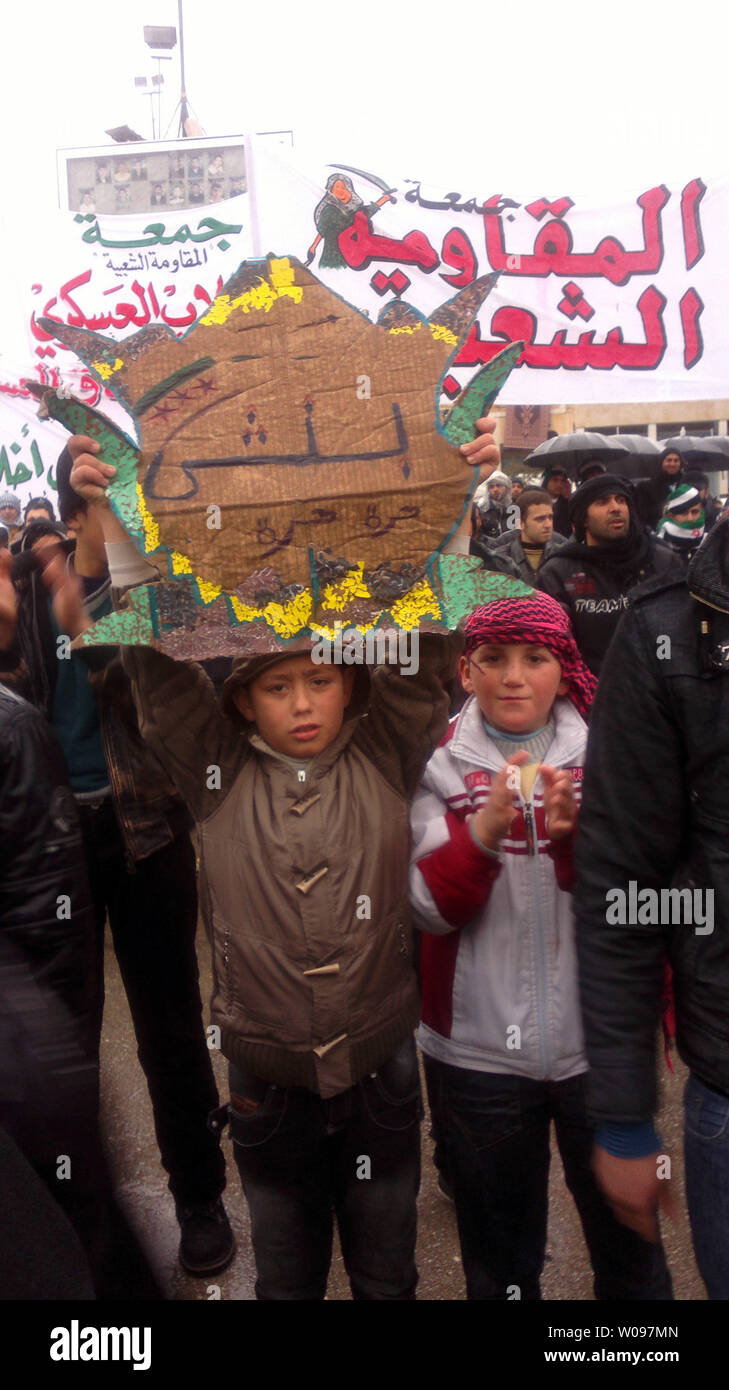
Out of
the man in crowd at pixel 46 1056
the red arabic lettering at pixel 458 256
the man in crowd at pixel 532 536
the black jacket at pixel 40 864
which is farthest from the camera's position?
the man in crowd at pixel 532 536

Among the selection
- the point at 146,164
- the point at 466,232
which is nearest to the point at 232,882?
the point at 466,232

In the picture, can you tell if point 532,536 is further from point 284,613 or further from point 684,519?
point 284,613

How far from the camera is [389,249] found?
162 inches

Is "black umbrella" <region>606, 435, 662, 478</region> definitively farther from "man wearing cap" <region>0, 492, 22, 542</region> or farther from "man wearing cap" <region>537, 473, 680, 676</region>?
"man wearing cap" <region>537, 473, 680, 676</region>

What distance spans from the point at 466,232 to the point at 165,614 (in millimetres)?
3416

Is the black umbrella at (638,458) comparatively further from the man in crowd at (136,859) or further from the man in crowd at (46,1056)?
the man in crowd at (46,1056)

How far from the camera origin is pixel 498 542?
→ 18.7 ft

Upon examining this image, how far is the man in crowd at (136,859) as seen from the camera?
206 centimetres

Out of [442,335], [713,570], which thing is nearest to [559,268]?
[442,335]

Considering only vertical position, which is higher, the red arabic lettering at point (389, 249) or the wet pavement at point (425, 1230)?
the red arabic lettering at point (389, 249)

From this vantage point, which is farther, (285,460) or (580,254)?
(580,254)

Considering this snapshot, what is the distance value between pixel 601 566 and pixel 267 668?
2825 millimetres

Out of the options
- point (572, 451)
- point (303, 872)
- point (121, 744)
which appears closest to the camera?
point (303, 872)

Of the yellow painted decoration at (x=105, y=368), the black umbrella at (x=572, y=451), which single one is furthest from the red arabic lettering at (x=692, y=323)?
the black umbrella at (x=572, y=451)
